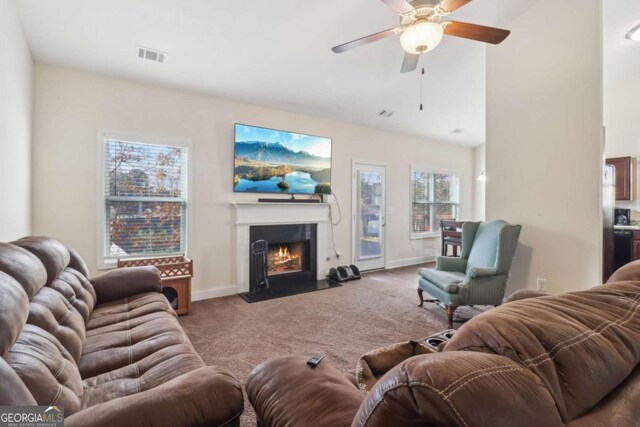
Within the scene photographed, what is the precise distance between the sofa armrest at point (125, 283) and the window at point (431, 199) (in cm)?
488

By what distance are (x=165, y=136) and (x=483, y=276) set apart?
3853 millimetres

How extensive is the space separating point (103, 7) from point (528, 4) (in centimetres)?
396

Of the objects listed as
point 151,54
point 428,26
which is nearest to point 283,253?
point 151,54

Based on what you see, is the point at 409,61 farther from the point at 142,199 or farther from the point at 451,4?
the point at 142,199

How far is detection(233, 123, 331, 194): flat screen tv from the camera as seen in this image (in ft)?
12.8

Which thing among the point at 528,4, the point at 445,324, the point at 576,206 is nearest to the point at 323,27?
the point at 528,4

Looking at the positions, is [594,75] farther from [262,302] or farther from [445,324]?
[262,302]

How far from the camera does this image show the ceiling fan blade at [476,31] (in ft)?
6.49

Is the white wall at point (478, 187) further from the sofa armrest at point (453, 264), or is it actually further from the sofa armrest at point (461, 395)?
the sofa armrest at point (461, 395)

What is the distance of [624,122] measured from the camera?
14.0 ft

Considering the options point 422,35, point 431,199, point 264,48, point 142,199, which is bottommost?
point 142,199

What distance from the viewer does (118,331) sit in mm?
1673

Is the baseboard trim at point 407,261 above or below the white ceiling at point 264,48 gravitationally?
below

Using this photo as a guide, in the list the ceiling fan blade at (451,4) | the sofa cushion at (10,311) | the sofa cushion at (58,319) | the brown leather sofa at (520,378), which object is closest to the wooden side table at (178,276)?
the sofa cushion at (58,319)
